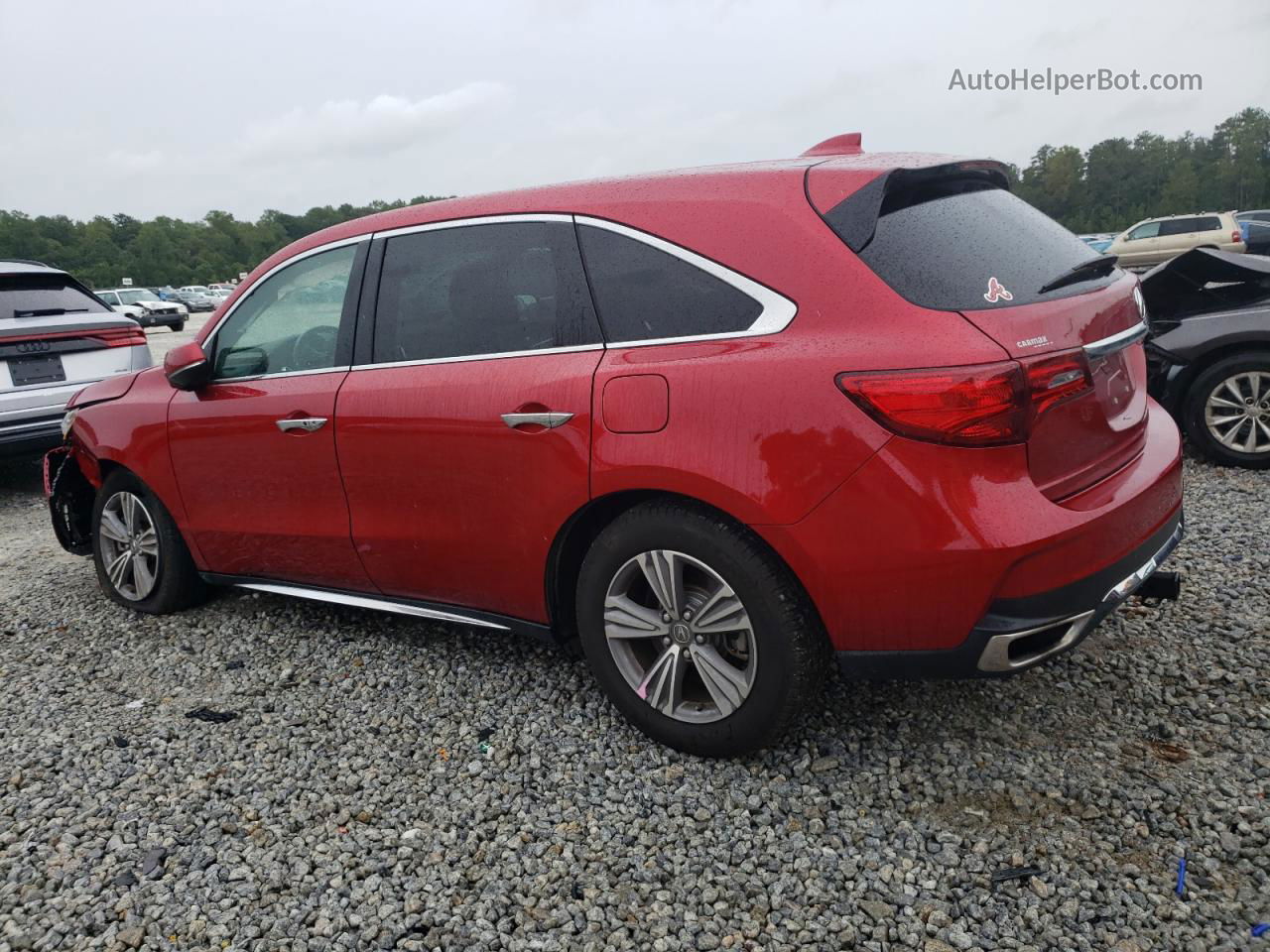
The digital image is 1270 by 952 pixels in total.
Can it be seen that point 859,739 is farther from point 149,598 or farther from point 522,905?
point 149,598

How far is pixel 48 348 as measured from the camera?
6934 mm

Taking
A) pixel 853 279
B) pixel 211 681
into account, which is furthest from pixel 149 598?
pixel 853 279

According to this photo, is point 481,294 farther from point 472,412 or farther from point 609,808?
point 609,808

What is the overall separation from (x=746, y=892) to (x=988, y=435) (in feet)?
4.06

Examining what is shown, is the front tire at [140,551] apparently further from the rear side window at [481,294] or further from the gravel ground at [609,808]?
the rear side window at [481,294]

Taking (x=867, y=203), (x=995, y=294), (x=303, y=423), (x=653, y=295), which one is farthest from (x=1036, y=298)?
(x=303, y=423)

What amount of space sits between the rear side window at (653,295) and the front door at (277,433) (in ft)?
3.67

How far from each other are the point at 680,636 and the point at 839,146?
67.0 inches

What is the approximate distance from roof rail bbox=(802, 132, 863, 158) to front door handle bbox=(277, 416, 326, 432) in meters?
1.91

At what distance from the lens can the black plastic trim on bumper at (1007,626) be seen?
2275 mm

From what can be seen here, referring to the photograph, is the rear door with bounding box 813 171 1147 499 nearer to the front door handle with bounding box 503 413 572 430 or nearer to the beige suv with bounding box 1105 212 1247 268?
the front door handle with bounding box 503 413 572 430

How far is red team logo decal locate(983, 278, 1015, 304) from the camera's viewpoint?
234cm

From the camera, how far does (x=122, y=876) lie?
247 cm

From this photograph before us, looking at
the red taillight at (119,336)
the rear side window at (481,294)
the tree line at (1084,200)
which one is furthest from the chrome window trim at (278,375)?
the tree line at (1084,200)
